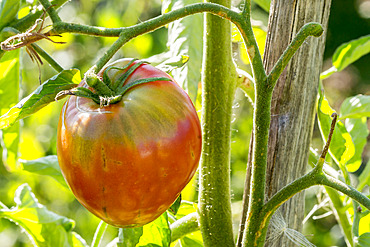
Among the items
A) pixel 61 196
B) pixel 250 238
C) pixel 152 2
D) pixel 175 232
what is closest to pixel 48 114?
pixel 61 196

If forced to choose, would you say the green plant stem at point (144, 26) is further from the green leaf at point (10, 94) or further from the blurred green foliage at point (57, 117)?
the blurred green foliage at point (57, 117)

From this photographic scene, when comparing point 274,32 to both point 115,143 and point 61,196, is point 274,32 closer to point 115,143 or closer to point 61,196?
point 115,143

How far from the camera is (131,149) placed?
1.74 feet

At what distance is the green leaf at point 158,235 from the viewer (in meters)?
0.75

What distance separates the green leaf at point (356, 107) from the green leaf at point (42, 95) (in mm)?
474

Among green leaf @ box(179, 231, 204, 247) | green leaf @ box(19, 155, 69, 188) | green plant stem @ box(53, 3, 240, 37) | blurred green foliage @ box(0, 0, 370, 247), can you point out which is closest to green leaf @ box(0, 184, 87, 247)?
green leaf @ box(19, 155, 69, 188)

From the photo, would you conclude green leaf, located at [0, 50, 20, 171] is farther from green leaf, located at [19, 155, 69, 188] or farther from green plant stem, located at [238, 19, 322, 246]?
green plant stem, located at [238, 19, 322, 246]

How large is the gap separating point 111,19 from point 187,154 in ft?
4.73

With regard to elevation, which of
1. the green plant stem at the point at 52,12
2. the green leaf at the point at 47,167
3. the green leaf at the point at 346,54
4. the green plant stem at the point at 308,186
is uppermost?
the green plant stem at the point at 52,12

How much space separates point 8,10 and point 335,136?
492 mm

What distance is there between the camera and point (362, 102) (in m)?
0.89

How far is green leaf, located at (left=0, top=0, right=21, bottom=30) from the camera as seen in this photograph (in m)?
0.74

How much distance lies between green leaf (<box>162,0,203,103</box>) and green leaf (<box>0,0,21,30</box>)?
208mm

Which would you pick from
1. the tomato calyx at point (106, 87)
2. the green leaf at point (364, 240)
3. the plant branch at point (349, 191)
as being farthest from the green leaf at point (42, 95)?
the green leaf at point (364, 240)
